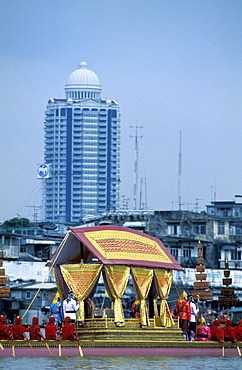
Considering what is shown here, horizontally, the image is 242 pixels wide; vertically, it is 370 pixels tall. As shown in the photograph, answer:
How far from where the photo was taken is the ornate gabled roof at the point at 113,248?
30.8 m

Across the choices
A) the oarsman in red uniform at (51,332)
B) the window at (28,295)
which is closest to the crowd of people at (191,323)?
the oarsman in red uniform at (51,332)

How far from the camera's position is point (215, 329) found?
31125 mm

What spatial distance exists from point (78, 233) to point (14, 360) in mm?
4612

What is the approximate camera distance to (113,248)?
3117cm

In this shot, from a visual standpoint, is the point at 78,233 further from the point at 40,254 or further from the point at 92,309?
the point at 40,254

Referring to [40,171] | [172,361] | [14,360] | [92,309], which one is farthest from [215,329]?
[40,171]

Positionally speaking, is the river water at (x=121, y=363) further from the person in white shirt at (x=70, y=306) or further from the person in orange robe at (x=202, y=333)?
the person in white shirt at (x=70, y=306)

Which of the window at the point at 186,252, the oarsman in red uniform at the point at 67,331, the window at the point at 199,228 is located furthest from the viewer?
the window at the point at 199,228

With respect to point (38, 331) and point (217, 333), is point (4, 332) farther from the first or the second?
point (217, 333)

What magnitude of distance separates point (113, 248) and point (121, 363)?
12.8ft

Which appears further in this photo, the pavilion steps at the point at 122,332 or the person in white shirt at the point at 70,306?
the person in white shirt at the point at 70,306

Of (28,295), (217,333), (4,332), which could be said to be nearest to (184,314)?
(217,333)

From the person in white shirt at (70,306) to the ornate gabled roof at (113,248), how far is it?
1.37 m

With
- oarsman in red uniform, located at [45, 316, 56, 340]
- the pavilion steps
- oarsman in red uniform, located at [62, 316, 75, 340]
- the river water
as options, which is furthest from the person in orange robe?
oarsman in red uniform, located at [45, 316, 56, 340]
